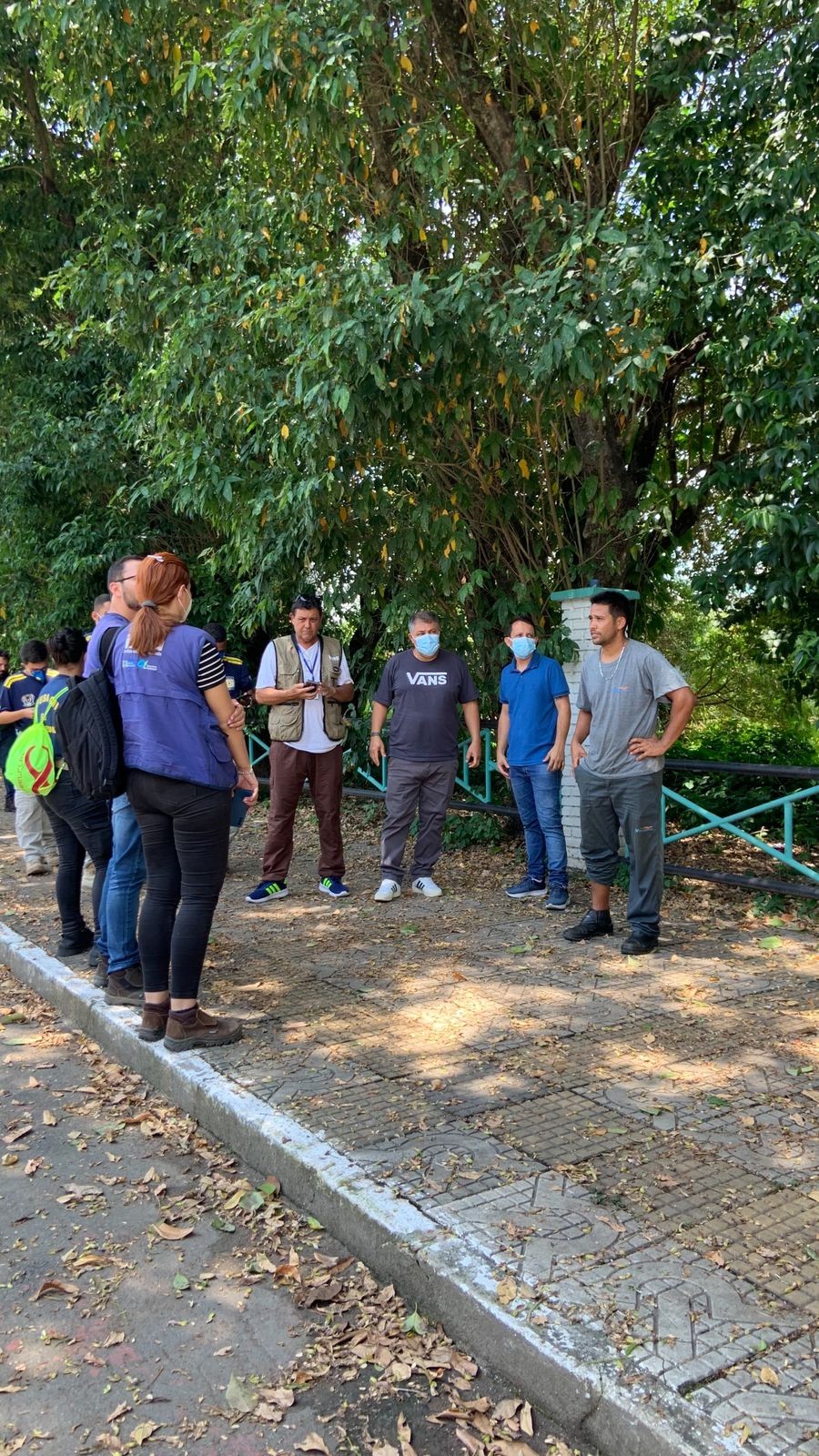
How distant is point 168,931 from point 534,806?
11.6 feet

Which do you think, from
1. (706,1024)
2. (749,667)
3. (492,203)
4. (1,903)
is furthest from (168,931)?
(749,667)

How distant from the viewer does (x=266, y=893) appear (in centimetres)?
761

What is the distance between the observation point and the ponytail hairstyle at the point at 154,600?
429 cm

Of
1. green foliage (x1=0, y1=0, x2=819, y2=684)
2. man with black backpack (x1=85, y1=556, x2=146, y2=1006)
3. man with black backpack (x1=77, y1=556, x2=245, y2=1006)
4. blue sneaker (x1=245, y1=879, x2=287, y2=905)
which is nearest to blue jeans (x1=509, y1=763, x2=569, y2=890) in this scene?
green foliage (x1=0, y1=0, x2=819, y2=684)

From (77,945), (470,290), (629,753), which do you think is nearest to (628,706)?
(629,753)

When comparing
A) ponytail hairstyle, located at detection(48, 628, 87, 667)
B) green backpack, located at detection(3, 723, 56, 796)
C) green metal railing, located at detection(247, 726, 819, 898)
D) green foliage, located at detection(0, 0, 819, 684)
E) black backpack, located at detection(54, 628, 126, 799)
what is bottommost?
green metal railing, located at detection(247, 726, 819, 898)

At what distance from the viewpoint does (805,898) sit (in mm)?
7023

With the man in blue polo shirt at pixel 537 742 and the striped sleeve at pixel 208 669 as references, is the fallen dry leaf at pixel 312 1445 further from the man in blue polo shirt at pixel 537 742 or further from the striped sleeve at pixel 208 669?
the man in blue polo shirt at pixel 537 742

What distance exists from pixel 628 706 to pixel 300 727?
2492 mm

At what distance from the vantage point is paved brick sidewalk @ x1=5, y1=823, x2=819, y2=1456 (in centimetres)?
263

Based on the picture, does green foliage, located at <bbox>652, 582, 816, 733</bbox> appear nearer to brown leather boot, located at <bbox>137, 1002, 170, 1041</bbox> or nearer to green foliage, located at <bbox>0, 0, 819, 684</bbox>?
green foliage, located at <bbox>0, 0, 819, 684</bbox>

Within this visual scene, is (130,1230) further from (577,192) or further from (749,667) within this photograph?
(749,667)

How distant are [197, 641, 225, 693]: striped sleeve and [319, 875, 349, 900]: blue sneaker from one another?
353 centimetres

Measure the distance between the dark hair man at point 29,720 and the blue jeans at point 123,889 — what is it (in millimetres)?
3986
